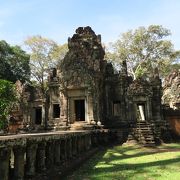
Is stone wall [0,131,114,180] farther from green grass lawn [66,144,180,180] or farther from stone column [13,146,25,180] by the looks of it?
green grass lawn [66,144,180,180]

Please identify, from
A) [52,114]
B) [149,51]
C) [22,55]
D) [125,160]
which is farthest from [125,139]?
[22,55]

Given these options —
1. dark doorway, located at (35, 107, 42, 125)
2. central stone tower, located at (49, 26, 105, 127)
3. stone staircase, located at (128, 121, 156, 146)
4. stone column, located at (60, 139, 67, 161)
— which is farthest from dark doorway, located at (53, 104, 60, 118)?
stone column, located at (60, 139, 67, 161)

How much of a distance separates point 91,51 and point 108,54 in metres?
15.3

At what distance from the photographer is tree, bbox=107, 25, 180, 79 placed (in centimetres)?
3316

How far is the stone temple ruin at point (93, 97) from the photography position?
19016 millimetres

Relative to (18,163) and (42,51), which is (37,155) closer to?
(18,163)

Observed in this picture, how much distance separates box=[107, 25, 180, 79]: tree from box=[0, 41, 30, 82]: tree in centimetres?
1318

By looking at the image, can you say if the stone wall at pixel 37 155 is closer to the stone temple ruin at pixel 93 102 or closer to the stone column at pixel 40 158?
the stone column at pixel 40 158

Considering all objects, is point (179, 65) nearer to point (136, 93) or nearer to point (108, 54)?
point (108, 54)

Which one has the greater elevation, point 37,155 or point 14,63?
point 14,63

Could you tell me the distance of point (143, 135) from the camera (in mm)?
17828

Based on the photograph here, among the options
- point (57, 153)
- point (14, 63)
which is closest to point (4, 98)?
point (57, 153)

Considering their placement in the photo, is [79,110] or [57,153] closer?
[57,153]

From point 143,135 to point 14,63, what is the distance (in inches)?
993
